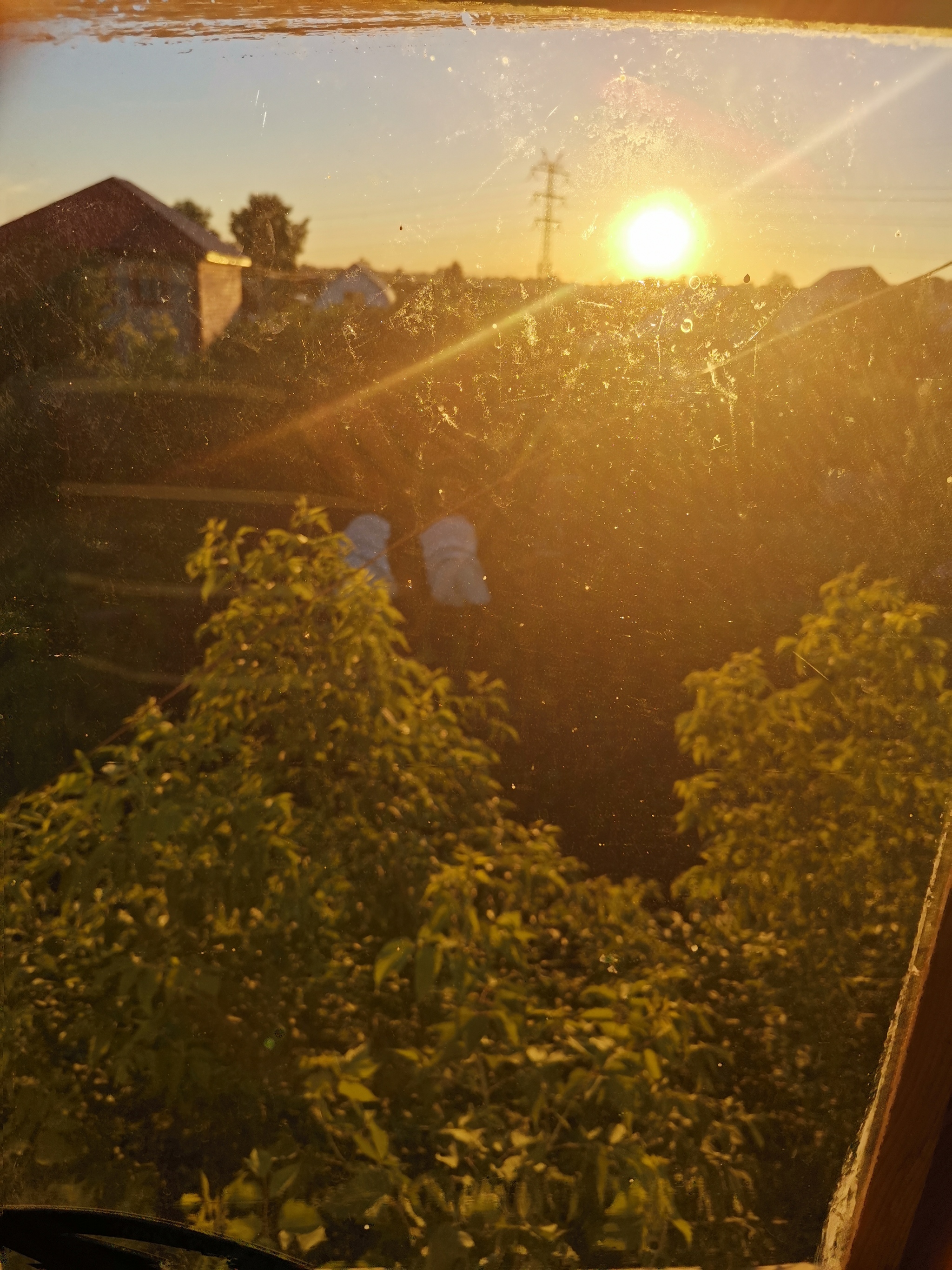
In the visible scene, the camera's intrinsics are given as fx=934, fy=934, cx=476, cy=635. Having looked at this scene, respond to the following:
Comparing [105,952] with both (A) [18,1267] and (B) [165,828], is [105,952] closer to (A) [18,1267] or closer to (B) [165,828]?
(B) [165,828]

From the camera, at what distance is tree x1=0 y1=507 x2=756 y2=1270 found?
4.82 feet

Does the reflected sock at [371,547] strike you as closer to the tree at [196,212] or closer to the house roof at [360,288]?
the house roof at [360,288]

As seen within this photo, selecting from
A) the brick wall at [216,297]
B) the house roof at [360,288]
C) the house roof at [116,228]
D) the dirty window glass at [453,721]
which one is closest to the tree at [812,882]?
the dirty window glass at [453,721]

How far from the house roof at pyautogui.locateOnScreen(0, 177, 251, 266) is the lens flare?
1.83 feet

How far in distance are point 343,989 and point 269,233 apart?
1159 mm

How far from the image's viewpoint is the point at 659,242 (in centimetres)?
127

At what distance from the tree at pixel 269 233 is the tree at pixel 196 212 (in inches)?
1.4

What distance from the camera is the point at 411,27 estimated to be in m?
1.24

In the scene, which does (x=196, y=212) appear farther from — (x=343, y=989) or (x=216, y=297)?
(x=343, y=989)

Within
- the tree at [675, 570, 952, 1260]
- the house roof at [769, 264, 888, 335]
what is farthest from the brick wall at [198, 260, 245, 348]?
the tree at [675, 570, 952, 1260]

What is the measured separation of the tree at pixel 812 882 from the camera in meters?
1.42

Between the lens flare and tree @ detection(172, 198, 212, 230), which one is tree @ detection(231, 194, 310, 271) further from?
the lens flare

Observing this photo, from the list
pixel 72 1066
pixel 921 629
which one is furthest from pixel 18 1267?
pixel 921 629

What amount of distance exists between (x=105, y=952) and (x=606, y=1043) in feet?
2.76
